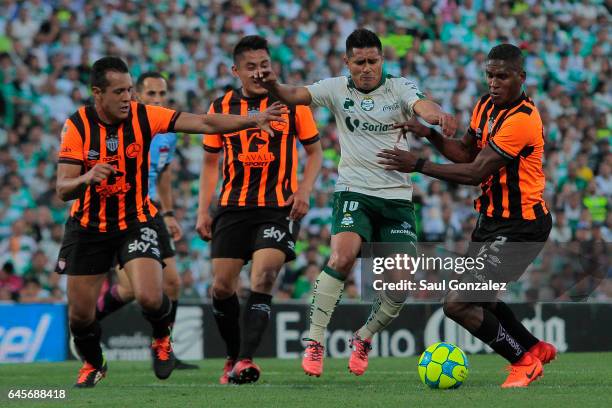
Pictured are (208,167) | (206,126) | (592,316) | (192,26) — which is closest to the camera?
(206,126)

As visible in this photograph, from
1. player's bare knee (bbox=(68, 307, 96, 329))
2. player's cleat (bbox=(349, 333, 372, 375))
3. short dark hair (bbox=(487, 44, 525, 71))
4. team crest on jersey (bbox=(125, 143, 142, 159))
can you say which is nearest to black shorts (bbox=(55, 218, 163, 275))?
player's bare knee (bbox=(68, 307, 96, 329))

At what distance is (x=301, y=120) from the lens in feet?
29.0

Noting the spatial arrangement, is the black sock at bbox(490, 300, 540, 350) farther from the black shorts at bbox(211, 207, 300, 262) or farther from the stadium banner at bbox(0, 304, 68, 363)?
the stadium banner at bbox(0, 304, 68, 363)

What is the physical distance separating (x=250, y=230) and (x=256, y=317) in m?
0.76

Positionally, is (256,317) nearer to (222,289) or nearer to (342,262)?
(222,289)

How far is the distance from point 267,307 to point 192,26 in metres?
10.9

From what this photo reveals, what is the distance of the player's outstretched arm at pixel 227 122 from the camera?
24.6 feet

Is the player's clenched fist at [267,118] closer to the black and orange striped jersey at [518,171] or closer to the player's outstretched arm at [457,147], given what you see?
the player's outstretched arm at [457,147]

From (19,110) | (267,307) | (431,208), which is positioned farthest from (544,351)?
(19,110)

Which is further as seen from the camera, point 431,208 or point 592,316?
point 431,208

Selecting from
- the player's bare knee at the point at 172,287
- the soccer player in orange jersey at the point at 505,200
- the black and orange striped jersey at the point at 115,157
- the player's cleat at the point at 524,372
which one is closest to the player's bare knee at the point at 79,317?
the black and orange striped jersey at the point at 115,157

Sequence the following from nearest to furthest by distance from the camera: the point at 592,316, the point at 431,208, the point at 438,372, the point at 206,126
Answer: the point at 438,372 → the point at 206,126 → the point at 592,316 → the point at 431,208

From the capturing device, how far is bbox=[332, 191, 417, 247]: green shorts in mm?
8180

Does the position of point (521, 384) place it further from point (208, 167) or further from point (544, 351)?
point (208, 167)
